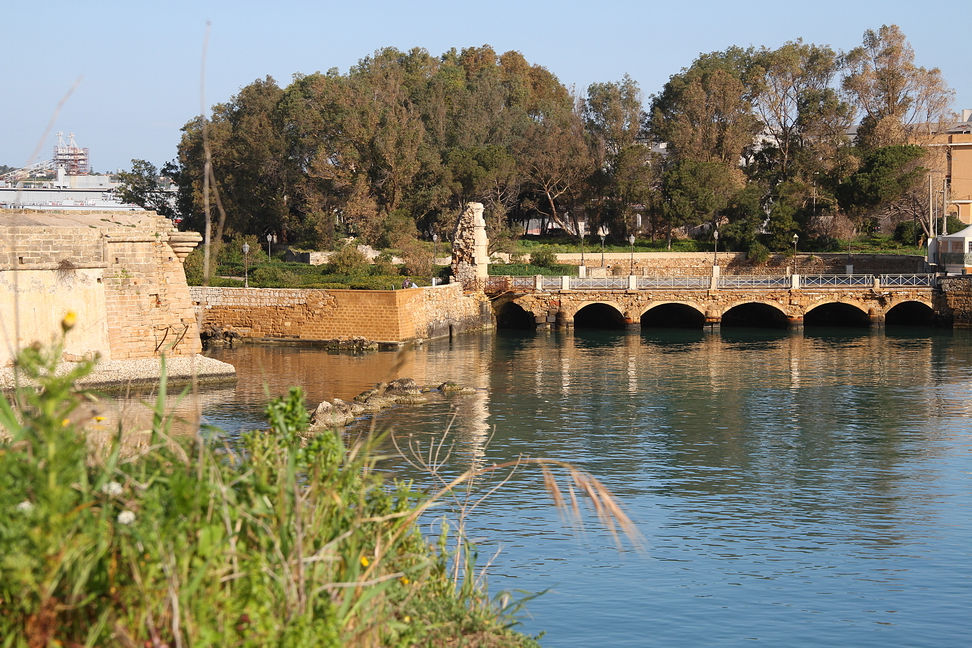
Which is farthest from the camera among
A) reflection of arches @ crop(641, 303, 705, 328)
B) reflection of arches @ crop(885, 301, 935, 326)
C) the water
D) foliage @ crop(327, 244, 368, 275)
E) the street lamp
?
the street lamp

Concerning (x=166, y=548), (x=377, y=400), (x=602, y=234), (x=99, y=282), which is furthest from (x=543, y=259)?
(x=166, y=548)

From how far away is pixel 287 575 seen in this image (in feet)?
16.1

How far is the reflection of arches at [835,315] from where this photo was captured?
Answer: 42.5 metres

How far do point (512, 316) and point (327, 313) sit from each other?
404 inches

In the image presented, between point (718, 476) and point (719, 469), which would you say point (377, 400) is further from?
point (718, 476)

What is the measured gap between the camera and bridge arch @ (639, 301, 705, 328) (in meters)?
42.9

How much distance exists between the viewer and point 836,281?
4094cm

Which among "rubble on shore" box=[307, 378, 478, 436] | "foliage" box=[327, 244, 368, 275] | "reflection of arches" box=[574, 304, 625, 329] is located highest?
"foliage" box=[327, 244, 368, 275]

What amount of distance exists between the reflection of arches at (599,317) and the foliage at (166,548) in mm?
36246

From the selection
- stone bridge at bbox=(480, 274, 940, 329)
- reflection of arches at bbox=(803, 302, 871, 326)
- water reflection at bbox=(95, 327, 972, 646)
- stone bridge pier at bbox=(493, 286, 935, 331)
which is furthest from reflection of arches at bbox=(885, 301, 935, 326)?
water reflection at bbox=(95, 327, 972, 646)

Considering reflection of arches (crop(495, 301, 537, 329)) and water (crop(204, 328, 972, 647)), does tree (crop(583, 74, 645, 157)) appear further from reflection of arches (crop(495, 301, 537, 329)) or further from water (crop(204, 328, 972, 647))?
water (crop(204, 328, 972, 647))

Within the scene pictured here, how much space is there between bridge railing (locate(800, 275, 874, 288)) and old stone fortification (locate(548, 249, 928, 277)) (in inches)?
279

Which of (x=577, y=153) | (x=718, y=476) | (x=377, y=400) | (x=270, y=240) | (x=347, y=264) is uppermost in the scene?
(x=577, y=153)

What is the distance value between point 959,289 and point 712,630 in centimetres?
3316
